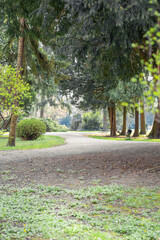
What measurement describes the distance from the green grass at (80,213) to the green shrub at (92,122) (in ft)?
103

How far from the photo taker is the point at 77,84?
20.0 metres

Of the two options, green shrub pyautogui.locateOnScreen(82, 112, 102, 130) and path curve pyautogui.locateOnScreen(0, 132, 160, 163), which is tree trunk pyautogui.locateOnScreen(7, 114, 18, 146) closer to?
path curve pyautogui.locateOnScreen(0, 132, 160, 163)

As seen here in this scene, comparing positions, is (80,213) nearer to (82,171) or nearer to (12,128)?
(82,171)

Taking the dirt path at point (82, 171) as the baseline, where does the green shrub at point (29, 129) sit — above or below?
above

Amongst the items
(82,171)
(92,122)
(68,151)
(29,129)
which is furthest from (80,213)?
(92,122)

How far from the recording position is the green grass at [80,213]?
256cm

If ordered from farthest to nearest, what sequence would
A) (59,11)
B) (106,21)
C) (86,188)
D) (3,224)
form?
1. (59,11)
2. (106,21)
3. (86,188)
4. (3,224)

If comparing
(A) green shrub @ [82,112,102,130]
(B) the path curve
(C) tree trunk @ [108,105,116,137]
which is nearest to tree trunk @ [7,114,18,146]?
(B) the path curve

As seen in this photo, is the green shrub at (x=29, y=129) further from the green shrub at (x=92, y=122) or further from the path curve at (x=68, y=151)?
the green shrub at (x=92, y=122)

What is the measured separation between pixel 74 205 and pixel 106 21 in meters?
3.73

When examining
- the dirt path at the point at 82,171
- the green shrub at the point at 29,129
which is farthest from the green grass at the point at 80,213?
the green shrub at the point at 29,129

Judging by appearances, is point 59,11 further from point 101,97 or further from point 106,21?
point 101,97

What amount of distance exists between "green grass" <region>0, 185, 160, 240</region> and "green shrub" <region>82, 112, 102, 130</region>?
3153cm

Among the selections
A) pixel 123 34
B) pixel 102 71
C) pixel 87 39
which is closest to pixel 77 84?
pixel 102 71
